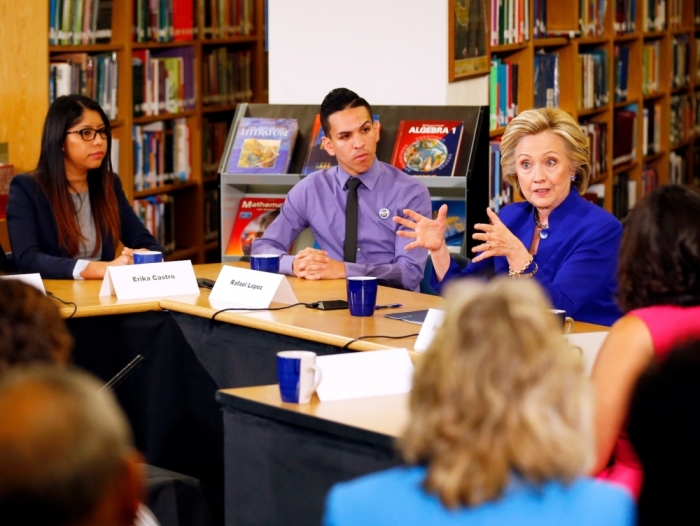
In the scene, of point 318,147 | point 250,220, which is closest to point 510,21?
point 318,147

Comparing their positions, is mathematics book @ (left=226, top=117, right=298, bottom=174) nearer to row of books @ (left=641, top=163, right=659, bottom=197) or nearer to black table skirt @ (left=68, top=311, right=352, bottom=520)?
black table skirt @ (left=68, top=311, right=352, bottom=520)

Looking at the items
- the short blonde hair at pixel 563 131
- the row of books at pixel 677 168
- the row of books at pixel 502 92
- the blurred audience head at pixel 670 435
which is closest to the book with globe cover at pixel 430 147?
the row of books at pixel 502 92

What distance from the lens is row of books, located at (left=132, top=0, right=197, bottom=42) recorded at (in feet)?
18.6

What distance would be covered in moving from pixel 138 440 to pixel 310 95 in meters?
2.16

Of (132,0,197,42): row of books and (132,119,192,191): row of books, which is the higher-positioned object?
(132,0,197,42): row of books

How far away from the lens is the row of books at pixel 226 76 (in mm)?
6484

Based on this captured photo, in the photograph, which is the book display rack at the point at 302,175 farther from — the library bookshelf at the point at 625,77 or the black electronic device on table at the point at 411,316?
the black electronic device on table at the point at 411,316

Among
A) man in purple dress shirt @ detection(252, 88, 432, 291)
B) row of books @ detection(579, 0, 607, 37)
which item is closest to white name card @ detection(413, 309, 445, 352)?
man in purple dress shirt @ detection(252, 88, 432, 291)

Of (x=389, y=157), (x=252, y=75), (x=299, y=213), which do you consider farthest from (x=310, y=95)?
(x=252, y=75)

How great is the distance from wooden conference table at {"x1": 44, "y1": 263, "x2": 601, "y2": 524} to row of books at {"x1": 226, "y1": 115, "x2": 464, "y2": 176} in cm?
124

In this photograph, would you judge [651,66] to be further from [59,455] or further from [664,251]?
[59,455]

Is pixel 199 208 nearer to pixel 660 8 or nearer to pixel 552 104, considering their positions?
pixel 552 104

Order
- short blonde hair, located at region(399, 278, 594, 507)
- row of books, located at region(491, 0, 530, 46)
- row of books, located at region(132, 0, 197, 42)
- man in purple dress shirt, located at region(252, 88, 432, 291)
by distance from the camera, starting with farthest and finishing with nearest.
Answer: row of books, located at region(132, 0, 197, 42)
row of books, located at region(491, 0, 530, 46)
man in purple dress shirt, located at region(252, 88, 432, 291)
short blonde hair, located at region(399, 278, 594, 507)

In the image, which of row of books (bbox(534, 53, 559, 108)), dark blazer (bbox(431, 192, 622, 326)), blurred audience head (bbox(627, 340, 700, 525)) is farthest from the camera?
row of books (bbox(534, 53, 559, 108))
